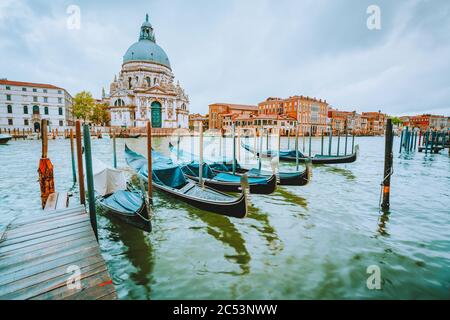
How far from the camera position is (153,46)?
159 feet

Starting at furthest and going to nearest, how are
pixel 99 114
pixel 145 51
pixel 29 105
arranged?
pixel 99 114 < pixel 145 51 < pixel 29 105

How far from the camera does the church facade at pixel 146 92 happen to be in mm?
42812

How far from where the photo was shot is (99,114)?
1896 inches

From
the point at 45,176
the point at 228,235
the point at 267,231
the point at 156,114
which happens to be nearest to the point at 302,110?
the point at 156,114

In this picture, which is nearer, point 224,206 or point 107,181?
point 224,206

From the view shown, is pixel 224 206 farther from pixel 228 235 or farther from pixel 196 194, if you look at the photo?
pixel 196 194

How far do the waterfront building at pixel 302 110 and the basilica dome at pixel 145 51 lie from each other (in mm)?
24814

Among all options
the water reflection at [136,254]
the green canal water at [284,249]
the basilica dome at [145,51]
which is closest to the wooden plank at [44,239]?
the green canal water at [284,249]

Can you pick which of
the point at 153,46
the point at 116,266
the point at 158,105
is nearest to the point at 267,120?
the point at 158,105

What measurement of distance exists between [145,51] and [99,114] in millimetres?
15205

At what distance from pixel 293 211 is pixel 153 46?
51273 millimetres

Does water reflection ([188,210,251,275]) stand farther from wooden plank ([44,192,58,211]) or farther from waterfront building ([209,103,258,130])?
waterfront building ([209,103,258,130])

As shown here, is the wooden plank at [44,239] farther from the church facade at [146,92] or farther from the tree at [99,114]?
the tree at [99,114]

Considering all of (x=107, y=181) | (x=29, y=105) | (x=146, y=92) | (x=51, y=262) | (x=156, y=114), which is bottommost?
(x=51, y=262)
